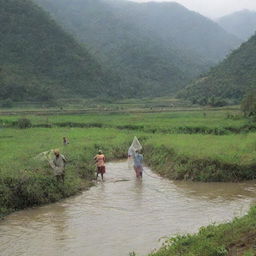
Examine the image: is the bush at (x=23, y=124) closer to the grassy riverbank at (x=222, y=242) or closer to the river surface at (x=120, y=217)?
the river surface at (x=120, y=217)

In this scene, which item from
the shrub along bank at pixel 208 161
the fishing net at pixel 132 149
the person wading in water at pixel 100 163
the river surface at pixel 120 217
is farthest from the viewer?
the fishing net at pixel 132 149

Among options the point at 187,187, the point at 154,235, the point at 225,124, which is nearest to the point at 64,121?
the point at 225,124

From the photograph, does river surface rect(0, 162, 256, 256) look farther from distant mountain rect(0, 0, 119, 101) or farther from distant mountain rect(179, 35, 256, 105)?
distant mountain rect(0, 0, 119, 101)

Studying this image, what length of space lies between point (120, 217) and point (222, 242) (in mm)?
5078

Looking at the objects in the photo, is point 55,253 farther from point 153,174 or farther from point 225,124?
point 225,124

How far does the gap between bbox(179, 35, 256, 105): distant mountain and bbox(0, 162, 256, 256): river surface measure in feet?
152

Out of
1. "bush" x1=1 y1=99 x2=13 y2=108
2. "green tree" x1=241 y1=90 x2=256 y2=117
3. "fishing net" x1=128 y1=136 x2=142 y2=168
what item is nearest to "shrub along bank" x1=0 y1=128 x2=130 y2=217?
"fishing net" x1=128 y1=136 x2=142 y2=168

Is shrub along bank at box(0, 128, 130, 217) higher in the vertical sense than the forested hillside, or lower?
lower

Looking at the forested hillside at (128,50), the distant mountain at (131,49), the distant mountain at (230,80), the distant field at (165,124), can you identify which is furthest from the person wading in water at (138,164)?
the forested hillside at (128,50)

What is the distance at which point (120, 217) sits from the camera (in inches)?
518

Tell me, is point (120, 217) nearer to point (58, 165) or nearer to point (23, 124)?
point (58, 165)

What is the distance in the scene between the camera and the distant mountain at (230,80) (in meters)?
66.8

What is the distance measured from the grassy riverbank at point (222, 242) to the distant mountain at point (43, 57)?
62133 mm

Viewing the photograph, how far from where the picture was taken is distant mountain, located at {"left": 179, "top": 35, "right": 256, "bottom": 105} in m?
66.8
